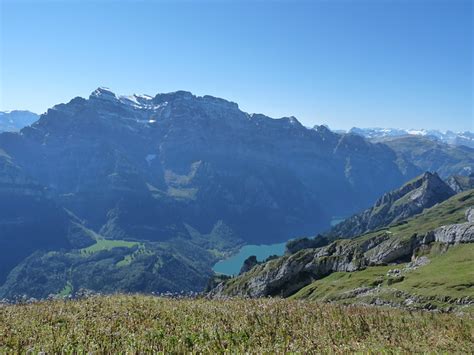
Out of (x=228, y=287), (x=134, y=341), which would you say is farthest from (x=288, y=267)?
(x=134, y=341)

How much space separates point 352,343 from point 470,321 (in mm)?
10134

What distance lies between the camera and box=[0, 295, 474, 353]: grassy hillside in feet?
47.6

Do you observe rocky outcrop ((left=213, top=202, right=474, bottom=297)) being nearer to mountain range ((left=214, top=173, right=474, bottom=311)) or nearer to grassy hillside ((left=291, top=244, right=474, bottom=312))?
mountain range ((left=214, top=173, right=474, bottom=311))

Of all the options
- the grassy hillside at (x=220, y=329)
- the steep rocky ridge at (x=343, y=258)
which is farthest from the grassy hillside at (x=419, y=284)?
the grassy hillside at (x=220, y=329)

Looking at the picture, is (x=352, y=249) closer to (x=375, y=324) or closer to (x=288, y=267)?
(x=288, y=267)

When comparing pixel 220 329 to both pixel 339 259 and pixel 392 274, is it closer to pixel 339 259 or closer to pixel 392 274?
pixel 392 274

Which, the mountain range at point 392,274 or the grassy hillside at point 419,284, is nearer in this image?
the grassy hillside at point 419,284

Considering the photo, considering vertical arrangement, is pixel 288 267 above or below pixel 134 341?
below

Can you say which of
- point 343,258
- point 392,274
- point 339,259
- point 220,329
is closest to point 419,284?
point 392,274

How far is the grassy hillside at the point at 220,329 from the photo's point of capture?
14.5m

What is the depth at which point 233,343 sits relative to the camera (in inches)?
619

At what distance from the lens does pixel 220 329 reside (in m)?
17.0

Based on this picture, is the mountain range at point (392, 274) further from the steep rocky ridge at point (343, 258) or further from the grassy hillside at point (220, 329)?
the grassy hillside at point (220, 329)

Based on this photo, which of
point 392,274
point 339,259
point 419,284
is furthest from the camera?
point 339,259
